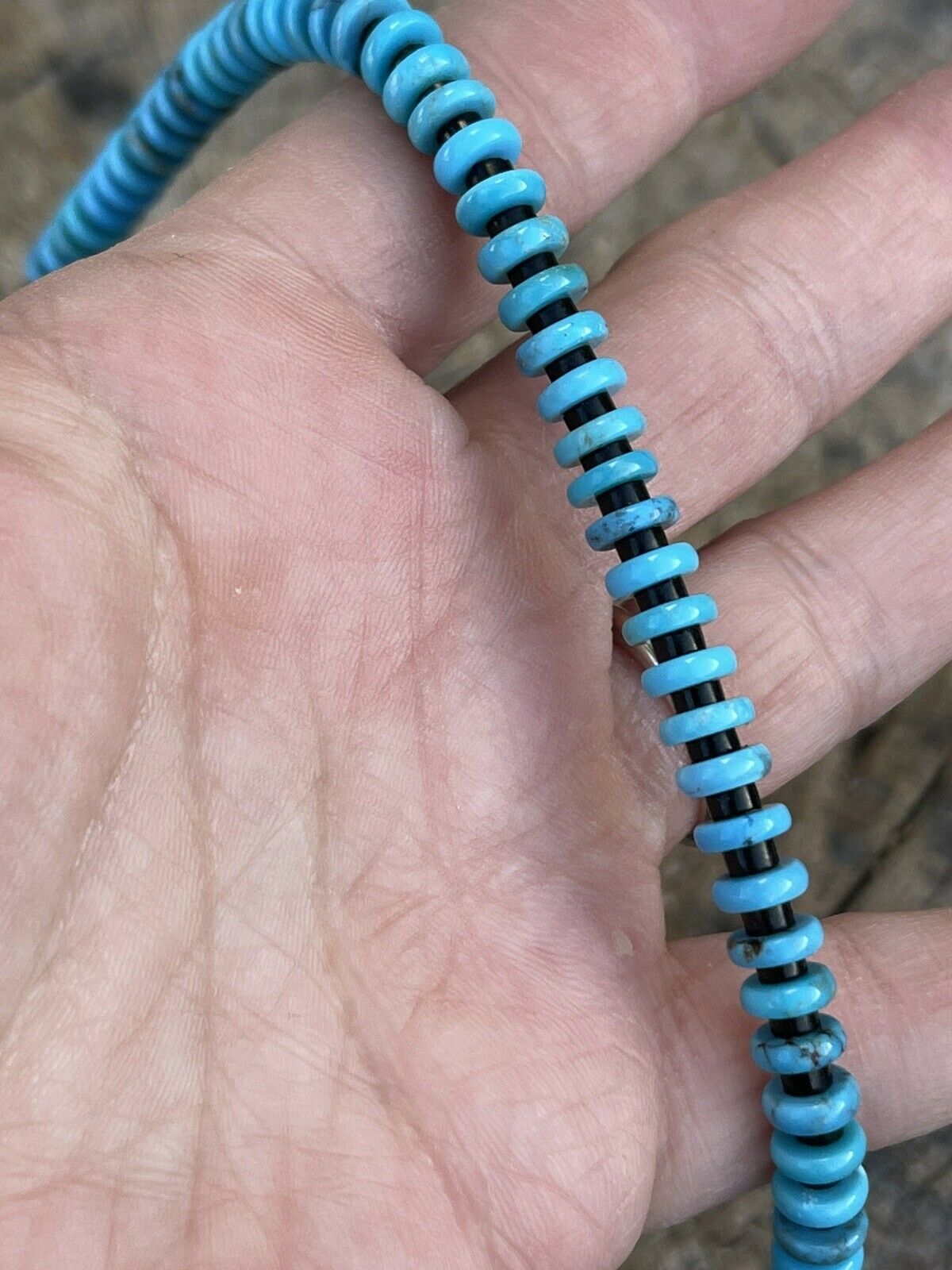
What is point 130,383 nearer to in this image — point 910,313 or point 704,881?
point 910,313

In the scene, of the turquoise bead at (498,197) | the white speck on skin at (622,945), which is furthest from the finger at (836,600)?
the turquoise bead at (498,197)

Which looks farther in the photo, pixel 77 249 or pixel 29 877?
pixel 77 249

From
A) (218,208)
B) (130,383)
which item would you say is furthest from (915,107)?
(130,383)

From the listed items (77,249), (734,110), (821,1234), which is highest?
(734,110)

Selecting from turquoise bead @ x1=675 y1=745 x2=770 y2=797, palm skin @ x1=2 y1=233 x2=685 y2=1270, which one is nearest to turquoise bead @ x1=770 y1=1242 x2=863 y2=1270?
palm skin @ x1=2 y1=233 x2=685 y2=1270

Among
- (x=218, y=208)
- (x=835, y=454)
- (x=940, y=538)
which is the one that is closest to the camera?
(x=218, y=208)

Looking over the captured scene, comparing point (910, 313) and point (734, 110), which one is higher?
point (734, 110)
